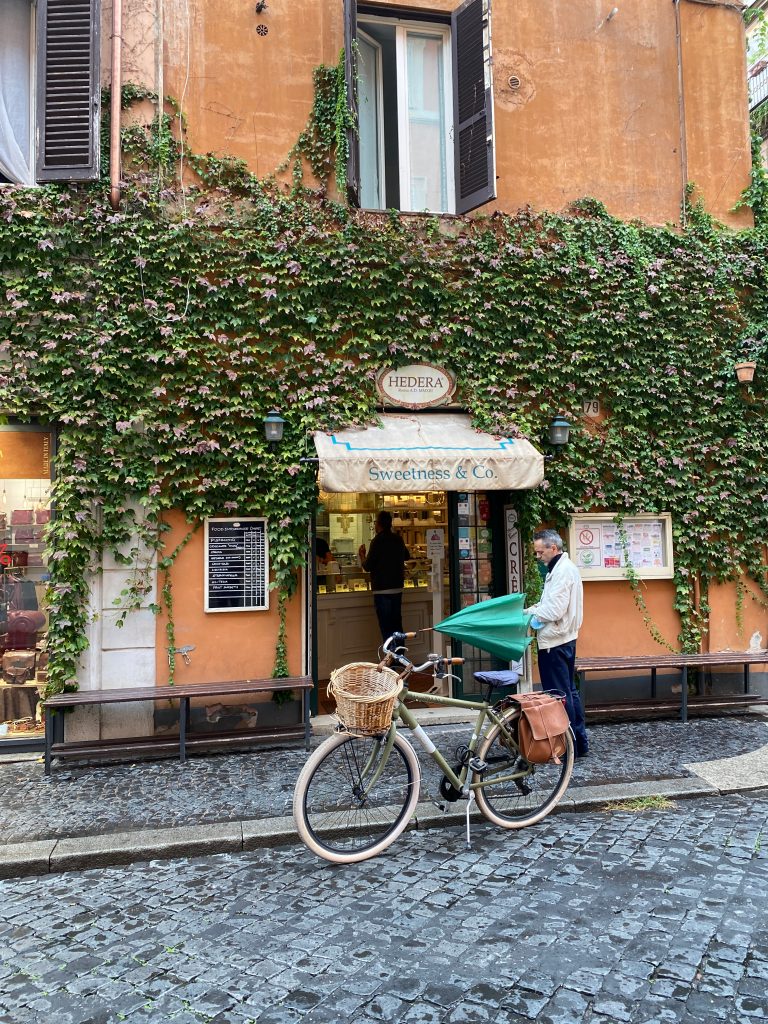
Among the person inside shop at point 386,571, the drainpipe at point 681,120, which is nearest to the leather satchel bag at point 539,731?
the person inside shop at point 386,571

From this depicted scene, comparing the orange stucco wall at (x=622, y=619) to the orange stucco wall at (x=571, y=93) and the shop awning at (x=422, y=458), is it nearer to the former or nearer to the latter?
the shop awning at (x=422, y=458)

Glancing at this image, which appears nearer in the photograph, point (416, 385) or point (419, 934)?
point (419, 934)

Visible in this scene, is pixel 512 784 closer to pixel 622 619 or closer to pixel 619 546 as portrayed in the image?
pixel 622 619

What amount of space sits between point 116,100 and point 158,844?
262 inches

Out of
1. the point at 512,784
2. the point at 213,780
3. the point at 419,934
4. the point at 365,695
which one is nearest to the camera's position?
the point at 419,934

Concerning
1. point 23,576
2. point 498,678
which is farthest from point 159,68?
point 498,678

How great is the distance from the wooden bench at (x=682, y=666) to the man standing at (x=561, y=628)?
4.53 ft

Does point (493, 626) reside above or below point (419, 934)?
above

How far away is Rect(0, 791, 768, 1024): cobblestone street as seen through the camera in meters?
2.95

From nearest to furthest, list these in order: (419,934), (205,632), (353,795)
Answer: (419,934), (353,795), (205,632)

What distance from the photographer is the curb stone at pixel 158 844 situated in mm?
4445

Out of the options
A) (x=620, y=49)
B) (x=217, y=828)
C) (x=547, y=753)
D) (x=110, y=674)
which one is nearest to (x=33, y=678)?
(x=110, y=674)

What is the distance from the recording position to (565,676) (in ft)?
19.6

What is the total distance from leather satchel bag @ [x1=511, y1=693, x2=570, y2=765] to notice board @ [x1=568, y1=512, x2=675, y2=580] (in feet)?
11.6
